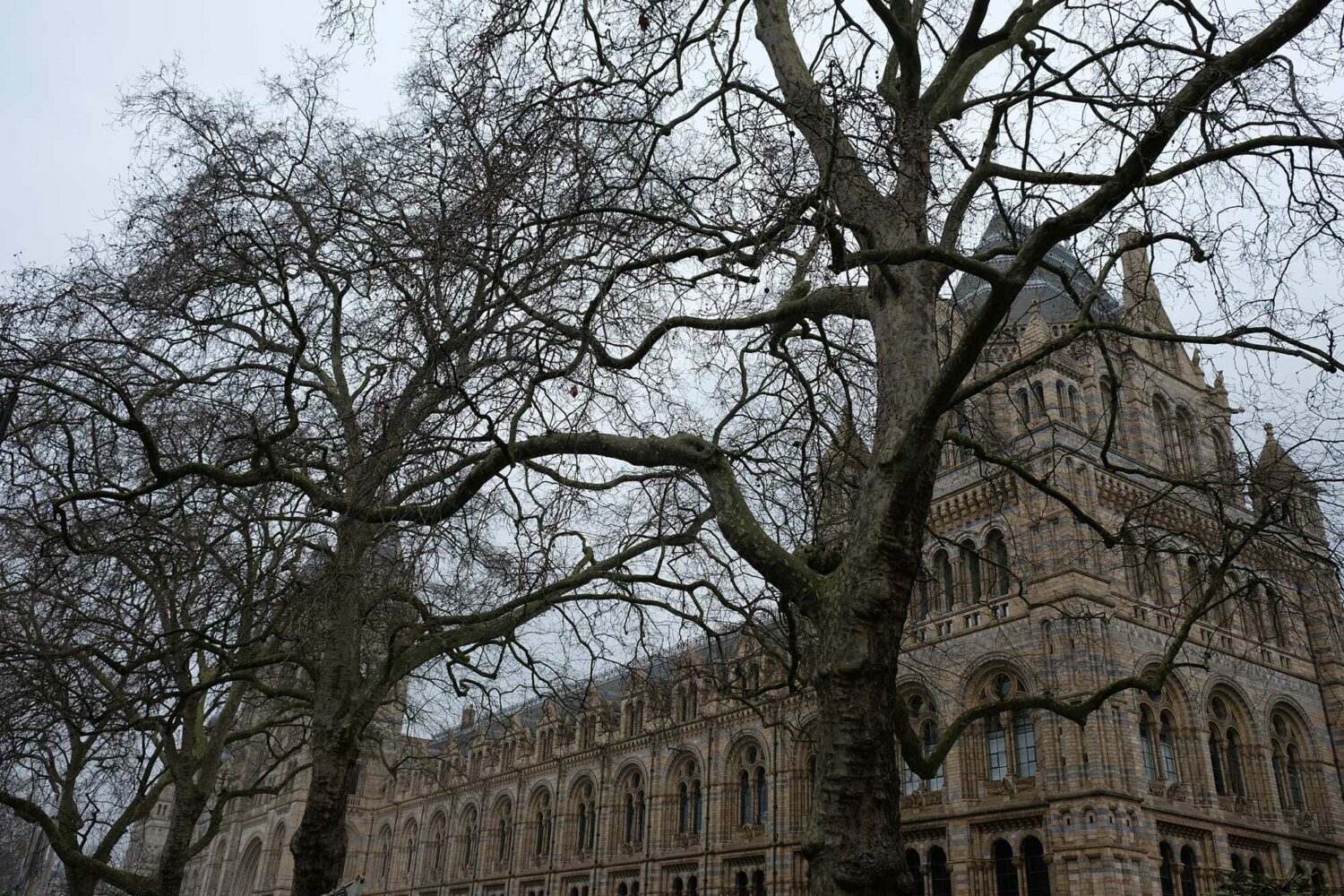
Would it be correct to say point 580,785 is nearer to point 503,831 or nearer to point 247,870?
point 503,831

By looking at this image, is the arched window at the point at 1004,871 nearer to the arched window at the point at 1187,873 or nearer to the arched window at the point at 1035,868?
the arched window at the point at 1035,868

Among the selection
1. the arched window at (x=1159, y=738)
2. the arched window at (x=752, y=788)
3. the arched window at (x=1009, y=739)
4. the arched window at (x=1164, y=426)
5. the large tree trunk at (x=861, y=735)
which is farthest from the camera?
the arched window at (x=752, y=788)

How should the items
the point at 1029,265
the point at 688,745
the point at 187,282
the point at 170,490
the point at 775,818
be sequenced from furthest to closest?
the point at 688,745, the point at 775,818, the point at 170,490, the point at 187,282, the point at 1029,265

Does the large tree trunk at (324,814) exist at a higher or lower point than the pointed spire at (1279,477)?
lower

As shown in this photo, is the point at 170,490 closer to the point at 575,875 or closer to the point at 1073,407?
the point at 1073,407

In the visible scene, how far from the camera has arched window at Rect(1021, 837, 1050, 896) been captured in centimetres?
2000

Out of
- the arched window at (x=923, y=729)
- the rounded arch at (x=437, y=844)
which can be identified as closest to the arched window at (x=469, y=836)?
the rounded arch at (x=437, y=844)

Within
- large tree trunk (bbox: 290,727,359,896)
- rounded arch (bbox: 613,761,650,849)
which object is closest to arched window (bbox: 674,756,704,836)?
rounded arch (bbox: 613,761,650,849)

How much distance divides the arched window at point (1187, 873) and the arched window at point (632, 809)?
1849 cm

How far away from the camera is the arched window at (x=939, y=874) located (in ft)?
72.5

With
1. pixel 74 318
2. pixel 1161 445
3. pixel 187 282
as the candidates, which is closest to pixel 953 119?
pixel 187 282

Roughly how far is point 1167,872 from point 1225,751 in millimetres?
4532

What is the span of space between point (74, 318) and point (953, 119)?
861 centimetres

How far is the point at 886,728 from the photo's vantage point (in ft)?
17.7
